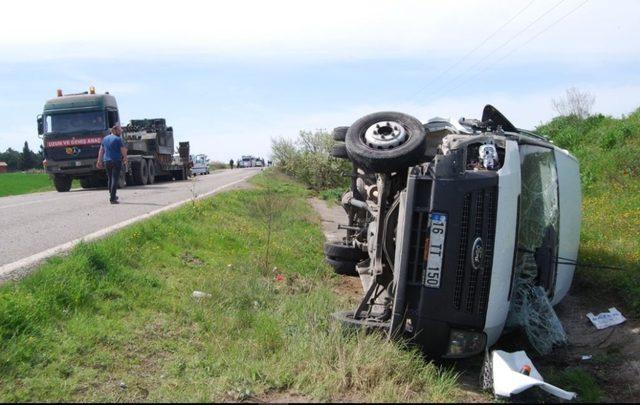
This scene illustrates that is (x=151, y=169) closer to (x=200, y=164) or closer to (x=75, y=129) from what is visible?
(x=75, y=129)

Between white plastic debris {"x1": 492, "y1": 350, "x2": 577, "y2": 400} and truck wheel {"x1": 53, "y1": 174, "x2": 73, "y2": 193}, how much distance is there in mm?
20012

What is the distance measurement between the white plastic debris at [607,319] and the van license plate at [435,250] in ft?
8.55

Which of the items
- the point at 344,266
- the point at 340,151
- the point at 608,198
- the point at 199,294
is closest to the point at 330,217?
the point at 608,198

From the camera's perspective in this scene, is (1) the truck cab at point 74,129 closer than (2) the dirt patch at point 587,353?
No

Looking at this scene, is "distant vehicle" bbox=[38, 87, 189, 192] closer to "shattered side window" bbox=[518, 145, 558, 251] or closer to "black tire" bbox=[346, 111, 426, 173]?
"black tire" bbox=[346, 111, 426, 173]

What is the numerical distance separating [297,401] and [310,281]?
3624 mm

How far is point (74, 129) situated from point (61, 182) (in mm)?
2401

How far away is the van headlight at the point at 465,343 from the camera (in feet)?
14.5

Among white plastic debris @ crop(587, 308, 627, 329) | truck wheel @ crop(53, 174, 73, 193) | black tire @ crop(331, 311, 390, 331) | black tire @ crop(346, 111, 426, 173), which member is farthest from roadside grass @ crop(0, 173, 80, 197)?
white plastic debris @ crop(587, 308, 627, 329)

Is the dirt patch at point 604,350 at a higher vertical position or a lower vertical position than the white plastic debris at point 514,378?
lower

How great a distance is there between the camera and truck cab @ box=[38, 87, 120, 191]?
2028 centimetres

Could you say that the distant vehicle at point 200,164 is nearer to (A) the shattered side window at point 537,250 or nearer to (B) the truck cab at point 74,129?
(B) the truck cab at point 74,129

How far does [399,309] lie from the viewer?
14.5 ft

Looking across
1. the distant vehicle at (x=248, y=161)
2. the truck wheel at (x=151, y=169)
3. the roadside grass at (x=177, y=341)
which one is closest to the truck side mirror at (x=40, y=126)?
the truck wheel at (x=151, y=169)
